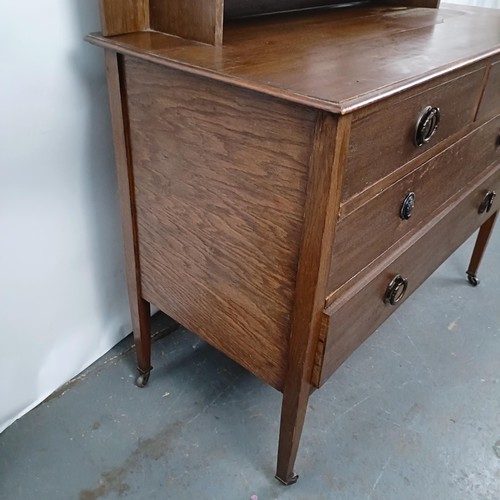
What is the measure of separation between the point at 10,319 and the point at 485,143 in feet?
3.52

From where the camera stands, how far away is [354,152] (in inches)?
26.5

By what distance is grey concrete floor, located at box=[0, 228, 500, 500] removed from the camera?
1.06m

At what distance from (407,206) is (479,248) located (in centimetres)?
86

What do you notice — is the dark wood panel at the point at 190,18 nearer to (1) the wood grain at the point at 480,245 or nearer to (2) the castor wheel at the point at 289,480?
(2) the castor wheel at the point at 289,480

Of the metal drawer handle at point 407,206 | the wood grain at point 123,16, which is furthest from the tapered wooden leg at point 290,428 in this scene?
the wood grain at point 123,16

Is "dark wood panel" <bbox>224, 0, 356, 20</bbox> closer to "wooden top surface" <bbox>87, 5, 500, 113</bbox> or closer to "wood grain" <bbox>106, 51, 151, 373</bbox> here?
"wooden top surface" <bbox>87, 5, 500, 113</bbox>

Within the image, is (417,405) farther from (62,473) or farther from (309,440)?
(62,473)

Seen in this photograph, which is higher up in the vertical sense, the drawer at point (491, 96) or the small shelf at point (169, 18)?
the small shelf at point (169, 18)

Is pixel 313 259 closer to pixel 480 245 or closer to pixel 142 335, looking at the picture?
pixel 142 335

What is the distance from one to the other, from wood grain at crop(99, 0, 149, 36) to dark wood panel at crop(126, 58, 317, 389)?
59 millimetres

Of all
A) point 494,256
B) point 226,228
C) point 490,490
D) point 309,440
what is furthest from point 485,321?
point 226,228

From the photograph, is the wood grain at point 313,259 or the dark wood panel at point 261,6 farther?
the dark wood panel at point 261,6

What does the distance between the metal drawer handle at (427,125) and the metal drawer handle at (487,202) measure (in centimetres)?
52

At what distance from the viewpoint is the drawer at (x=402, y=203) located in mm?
778
